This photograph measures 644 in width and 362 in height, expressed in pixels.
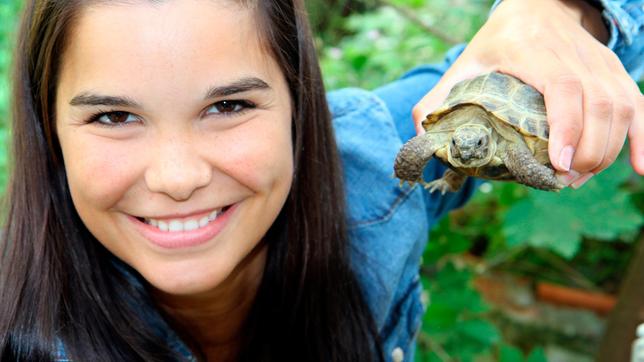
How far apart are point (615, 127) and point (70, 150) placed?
867 mm

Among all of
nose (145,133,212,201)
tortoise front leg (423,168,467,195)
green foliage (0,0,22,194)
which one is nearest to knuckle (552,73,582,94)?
tortoise front leg (423,168,467,195)

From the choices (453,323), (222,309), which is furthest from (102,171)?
(453,323)

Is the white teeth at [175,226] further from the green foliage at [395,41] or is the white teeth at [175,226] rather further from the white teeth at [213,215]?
the green foliage at [395,41]

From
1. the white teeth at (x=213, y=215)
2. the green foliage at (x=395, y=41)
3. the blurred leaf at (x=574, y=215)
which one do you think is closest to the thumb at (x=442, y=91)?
the white teeth at (x=213, y=215)

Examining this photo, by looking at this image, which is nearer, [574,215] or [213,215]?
[213,215]

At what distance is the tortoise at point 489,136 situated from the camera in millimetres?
1153

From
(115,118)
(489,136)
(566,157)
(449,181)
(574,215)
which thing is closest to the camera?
(566,157)

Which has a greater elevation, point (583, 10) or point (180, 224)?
point (583, 10)

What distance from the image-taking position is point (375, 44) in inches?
138

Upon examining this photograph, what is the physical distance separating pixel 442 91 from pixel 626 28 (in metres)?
0.38

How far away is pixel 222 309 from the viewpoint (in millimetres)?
1523

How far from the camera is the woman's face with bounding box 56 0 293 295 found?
1092 mm

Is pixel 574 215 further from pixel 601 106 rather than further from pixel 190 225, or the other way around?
pixel 190 225

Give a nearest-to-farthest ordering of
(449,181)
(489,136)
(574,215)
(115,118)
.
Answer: (115,118) < (489,136) < (449,181) < (574,215)
